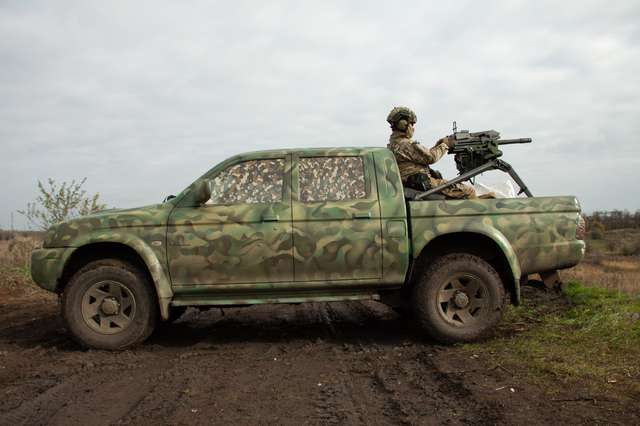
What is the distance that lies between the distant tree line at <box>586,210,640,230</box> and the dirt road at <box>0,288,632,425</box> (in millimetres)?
39762

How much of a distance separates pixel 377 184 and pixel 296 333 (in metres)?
1.88

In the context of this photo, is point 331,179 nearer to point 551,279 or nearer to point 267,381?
point 267,381

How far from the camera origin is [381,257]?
5.13m

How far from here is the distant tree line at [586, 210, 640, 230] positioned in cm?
4072

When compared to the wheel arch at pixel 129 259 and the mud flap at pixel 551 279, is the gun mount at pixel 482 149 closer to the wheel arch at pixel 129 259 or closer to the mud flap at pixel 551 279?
the mud flap at pixel 551 279

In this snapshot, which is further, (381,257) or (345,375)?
(381,257)

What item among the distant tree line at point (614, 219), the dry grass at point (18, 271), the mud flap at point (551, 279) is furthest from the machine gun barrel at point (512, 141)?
the distant tree line at point (614, 219)

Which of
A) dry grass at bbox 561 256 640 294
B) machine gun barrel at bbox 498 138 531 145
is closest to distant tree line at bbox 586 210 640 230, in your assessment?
dry grass at bbox 561 256 640 294

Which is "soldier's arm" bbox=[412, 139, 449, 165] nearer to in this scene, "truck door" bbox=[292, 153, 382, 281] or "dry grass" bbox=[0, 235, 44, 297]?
"truck door" bbox=[292, 153, 382, 281]

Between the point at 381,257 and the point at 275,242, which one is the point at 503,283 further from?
the point at 275,242

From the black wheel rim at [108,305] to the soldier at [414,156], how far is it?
3148 millimetres

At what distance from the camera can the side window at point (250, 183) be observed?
5277mm

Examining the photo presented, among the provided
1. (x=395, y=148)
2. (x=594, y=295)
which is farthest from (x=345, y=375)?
(x=594, y=295)

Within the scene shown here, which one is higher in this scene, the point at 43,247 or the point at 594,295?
the point at 43,247
